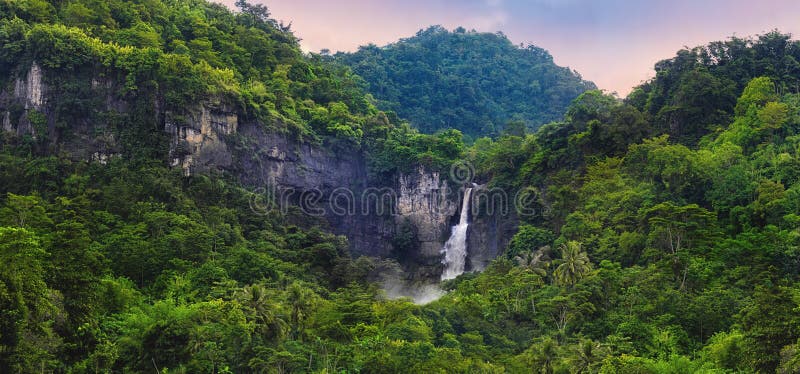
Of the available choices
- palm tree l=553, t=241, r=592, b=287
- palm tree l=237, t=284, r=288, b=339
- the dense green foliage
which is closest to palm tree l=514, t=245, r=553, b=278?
palm tree l=553, t=241, r=592, b=287

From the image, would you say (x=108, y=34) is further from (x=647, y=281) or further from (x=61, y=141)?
(x=647, y=281)

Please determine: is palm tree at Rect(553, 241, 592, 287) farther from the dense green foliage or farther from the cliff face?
the dense green foliage

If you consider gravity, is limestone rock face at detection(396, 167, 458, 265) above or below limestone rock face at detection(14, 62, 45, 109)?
below

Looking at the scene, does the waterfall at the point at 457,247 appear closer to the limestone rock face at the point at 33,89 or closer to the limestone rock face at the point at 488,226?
the limestone rock face at the point at 488,226

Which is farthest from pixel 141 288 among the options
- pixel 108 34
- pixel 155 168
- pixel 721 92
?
pixel 721 92

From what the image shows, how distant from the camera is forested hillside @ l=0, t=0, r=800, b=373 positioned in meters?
28.0

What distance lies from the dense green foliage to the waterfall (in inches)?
828

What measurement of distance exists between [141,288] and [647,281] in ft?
72.3

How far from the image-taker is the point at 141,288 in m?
38.0

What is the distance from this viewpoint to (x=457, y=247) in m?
57.4

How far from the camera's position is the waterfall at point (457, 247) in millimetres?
56656

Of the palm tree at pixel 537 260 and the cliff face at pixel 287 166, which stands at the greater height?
the cliff face at pixel 287 166

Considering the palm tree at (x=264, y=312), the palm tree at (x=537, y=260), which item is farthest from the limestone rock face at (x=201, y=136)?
the palm tree at (x=537, y=260)

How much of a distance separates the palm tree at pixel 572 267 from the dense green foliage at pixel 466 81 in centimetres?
3839
